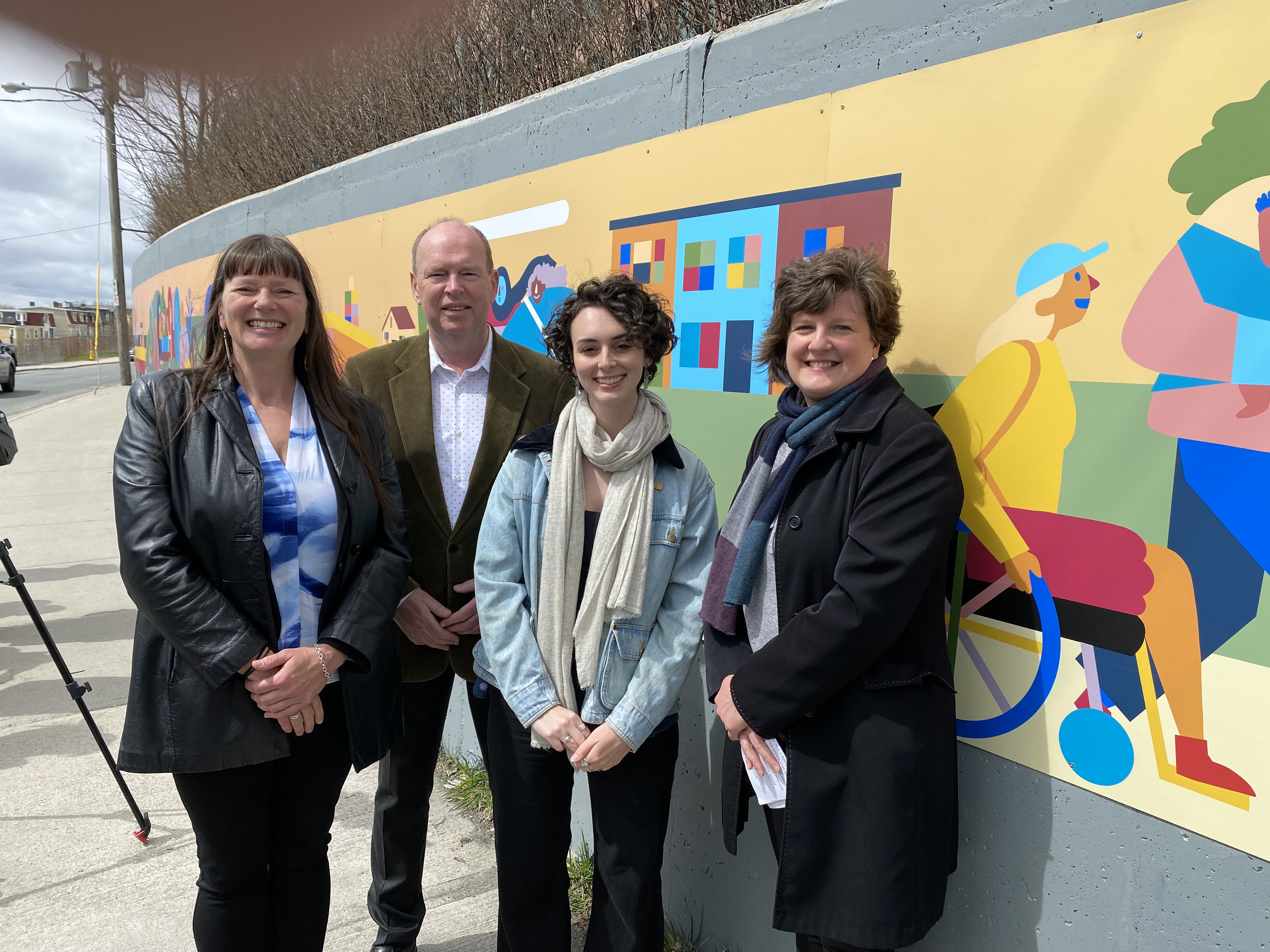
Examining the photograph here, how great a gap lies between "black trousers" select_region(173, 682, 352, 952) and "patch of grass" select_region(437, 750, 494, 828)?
1.22 meters

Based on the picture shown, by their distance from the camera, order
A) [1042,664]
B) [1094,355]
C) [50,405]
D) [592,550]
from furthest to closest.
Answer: [50,405] → [592,550] → [1042,664] → [1094,355]

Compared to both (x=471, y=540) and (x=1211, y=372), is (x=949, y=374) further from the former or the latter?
(x=471, y=540)

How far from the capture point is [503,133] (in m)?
3.37

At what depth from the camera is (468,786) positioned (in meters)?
3.48

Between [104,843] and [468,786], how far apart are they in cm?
134

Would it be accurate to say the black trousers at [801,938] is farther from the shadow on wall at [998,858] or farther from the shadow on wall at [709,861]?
the shadow on wall at [709,861]

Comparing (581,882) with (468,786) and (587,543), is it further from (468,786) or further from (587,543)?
(587,543)

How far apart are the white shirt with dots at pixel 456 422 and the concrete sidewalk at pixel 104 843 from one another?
141 centimetres

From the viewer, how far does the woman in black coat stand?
1.60m

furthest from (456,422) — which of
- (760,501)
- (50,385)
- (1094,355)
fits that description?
(50,385)

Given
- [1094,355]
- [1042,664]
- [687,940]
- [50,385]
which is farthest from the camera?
[50,385]

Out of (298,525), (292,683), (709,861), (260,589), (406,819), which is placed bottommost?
(709,861)

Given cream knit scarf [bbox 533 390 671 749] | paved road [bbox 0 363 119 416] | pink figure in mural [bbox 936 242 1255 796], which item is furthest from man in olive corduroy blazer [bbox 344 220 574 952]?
paved road [bbox 0 363 119 416]

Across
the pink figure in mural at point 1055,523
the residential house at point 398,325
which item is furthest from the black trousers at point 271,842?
the residential house at point 398,325
